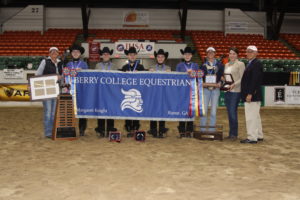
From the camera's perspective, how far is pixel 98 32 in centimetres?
2297

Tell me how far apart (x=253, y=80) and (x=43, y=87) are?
4116mm

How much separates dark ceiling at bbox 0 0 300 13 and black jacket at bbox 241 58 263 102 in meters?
18.1

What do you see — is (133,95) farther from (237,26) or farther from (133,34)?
(237,26)

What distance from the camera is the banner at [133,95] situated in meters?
6.84

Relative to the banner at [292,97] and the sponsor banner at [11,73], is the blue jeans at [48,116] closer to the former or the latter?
the sponsor banner at [11,73]

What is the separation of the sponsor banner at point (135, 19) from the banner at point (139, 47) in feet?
20.0

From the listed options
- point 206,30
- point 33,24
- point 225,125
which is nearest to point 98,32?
point 33,24

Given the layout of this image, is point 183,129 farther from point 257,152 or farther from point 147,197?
point 147,197

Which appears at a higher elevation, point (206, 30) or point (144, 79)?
point (206, 30)

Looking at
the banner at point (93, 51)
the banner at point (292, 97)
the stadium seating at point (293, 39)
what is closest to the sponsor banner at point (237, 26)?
the stadium seating at point (293, 39)

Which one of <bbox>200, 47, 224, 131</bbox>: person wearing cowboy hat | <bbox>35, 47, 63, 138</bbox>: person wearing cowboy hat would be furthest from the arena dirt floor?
<bbox>200, 47, 224, 131</bbox>: person wearing cowboy hat

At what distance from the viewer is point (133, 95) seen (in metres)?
6.89

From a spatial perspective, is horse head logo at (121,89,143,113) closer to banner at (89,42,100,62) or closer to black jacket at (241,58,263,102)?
Answer: black jacket at (241,58,263,102)

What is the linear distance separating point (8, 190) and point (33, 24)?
857 inches
